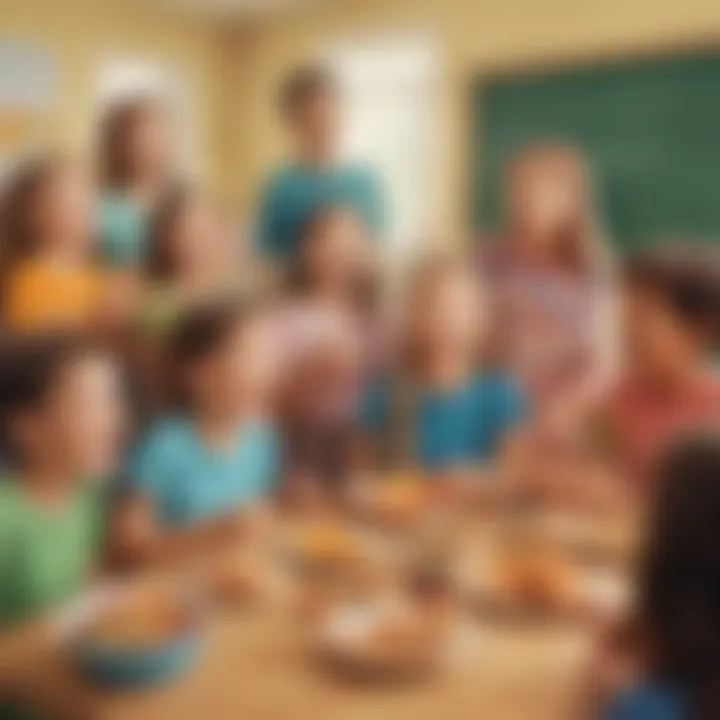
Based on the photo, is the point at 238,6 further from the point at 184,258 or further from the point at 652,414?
the point at 652,414

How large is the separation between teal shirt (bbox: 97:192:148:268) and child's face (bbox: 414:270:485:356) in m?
0.20

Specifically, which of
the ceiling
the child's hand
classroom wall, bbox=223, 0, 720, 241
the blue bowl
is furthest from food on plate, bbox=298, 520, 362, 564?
the ceiling

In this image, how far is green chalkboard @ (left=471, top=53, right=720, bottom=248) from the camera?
0.82 m

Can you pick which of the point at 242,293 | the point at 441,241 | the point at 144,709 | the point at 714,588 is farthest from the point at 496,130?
the point at 144,709

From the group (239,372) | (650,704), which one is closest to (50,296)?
(239,372)

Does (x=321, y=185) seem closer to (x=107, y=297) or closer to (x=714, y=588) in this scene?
(x=107, y=297)

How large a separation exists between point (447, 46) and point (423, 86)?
3 cm

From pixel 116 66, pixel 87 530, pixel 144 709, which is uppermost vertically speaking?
pixel 116 66

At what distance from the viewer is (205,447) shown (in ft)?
2.87

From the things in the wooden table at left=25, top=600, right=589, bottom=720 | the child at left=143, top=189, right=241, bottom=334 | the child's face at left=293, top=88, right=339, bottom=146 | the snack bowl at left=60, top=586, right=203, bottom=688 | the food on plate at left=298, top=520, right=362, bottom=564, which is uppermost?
the child's face at left=293, top=88, right=339, bottom=146

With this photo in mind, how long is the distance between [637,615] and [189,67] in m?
0.46

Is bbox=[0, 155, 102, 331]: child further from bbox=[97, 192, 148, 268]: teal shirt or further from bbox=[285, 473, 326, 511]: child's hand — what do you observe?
bbox=[285, 473, 326, 511]: child's hand

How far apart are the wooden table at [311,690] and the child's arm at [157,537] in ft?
0.20

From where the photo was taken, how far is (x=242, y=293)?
2.86 ft
